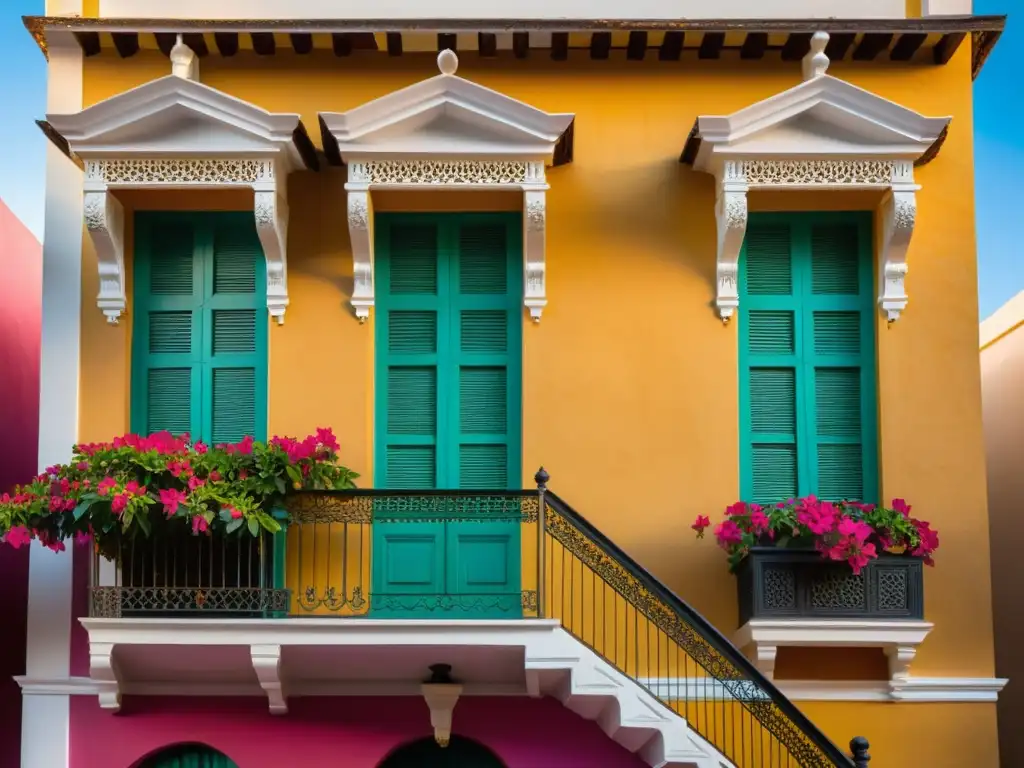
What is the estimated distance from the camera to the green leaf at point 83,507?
1155 cm

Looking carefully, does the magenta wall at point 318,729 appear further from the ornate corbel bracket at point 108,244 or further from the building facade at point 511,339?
the ornate corbel bracket at point 108,244

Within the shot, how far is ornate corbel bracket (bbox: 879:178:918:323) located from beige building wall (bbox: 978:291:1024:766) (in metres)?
3.14

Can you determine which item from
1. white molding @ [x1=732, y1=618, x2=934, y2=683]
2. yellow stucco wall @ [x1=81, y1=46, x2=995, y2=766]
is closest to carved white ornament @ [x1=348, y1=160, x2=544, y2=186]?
yellow stucco wall @ [x1=81, y1=46, x2=995, y2=766]

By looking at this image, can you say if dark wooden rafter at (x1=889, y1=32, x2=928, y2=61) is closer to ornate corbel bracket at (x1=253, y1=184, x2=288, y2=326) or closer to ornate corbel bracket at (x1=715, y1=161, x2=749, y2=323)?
ornate corbel bracket at (x1=715, y1=161, x2=749, y2=323)

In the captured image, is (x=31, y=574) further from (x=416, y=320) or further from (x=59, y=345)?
(x=416, y=320)

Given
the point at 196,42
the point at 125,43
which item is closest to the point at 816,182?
the point at 196,42

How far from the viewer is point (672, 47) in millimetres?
13391

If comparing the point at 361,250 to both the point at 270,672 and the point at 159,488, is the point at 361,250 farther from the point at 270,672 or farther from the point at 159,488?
the point at 270,672

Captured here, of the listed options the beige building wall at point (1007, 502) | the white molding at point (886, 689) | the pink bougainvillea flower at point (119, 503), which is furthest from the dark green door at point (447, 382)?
the beige building wall at point (1007, 502)

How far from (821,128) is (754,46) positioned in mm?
975

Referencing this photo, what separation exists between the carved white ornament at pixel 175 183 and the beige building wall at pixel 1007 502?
7.26m

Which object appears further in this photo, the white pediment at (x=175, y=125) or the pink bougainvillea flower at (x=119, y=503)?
the white pediment at (x=175, y=125)

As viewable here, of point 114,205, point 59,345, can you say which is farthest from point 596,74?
point 59,345

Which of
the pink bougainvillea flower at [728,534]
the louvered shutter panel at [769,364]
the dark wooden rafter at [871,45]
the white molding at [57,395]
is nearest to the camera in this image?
the pink bougainvillea flower at [728,534]
